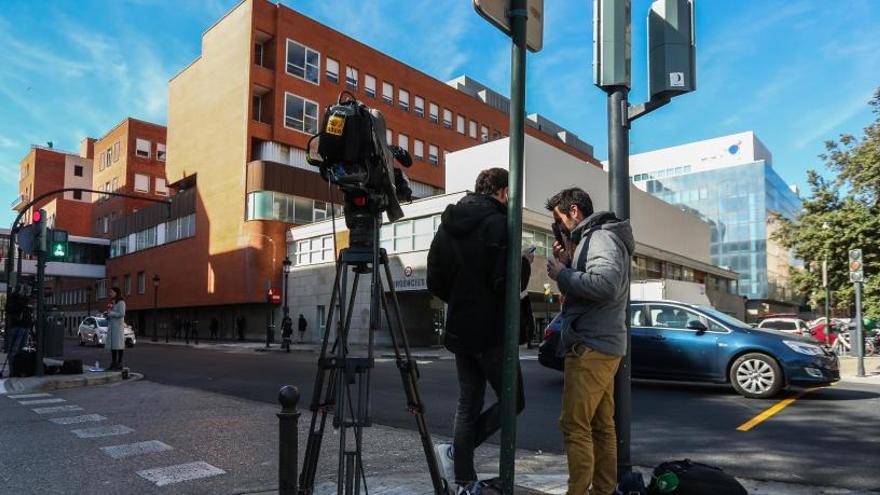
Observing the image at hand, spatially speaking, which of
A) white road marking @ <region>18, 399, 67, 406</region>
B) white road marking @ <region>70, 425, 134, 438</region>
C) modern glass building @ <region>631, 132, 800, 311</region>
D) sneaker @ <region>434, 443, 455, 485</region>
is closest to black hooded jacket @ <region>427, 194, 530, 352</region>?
sneaker @ <region>434, 443, 455, 485</region>

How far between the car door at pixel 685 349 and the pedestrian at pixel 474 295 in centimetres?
691

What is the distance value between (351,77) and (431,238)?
16.1 m

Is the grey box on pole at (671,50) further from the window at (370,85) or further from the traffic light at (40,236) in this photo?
the window at (370,85)

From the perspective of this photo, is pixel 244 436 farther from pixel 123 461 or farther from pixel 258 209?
pixel 258 209

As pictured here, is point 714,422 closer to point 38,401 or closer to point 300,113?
point 38,401

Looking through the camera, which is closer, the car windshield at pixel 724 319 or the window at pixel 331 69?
the car windshield at pixel 724 319

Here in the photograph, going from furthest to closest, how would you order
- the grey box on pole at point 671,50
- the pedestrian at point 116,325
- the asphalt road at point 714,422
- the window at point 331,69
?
the window at point 331,69 < the pedestrian at point 116,325 < the asphalt road at point 714,422 < the grey box on pole at point 671,50

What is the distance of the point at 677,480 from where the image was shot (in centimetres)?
323

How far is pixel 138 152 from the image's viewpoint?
57062 mm

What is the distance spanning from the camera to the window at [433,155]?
4716 cm

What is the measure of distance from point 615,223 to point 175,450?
440 cm

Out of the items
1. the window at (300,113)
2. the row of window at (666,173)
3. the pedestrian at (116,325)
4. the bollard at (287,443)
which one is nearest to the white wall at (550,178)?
the window at (300,113)

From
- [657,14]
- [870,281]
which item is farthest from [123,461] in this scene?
[870,281]

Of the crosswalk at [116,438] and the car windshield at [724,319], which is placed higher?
the car windshield at [724,319]
